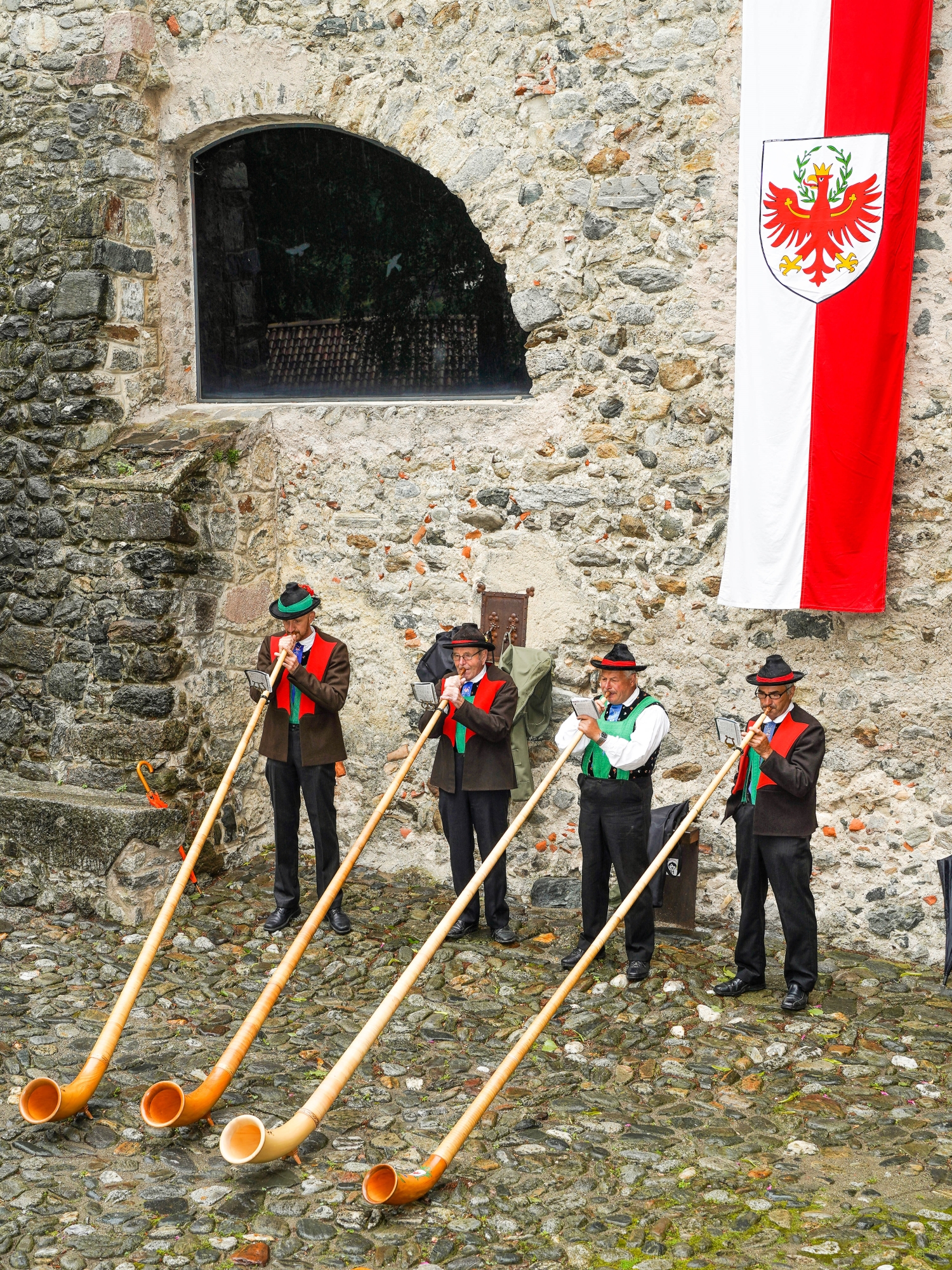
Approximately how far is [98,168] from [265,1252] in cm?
634

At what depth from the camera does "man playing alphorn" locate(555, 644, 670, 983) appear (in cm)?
627

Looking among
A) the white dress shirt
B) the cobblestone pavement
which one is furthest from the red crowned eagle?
the cobblestone pavement

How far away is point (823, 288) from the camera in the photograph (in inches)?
249

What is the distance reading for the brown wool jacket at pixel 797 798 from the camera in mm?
5910

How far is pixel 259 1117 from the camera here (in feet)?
16.3

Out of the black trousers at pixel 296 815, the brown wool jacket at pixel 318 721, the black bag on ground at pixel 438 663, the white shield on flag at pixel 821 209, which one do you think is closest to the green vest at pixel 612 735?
the black bag on ground at pixel 438 663

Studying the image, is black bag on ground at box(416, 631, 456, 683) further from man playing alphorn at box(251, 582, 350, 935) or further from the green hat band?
the green hat band

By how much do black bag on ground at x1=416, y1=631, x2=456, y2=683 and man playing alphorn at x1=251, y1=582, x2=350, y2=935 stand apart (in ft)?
1.42

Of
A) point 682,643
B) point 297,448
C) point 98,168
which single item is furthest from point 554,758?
point 98,168

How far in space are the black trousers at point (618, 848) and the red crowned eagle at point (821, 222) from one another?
2.79m

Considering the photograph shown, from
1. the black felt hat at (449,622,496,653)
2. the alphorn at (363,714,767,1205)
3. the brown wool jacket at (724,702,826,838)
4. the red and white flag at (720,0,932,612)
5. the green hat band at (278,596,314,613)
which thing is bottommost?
the alphorn at (363,714,767,1205)

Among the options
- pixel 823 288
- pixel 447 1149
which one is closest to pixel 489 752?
pixel 447 1149

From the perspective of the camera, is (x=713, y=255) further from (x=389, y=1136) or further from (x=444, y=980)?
(x=389, y=1136)

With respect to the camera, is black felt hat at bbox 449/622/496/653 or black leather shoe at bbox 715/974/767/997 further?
black felt hat at bbox 449/622/496/653
